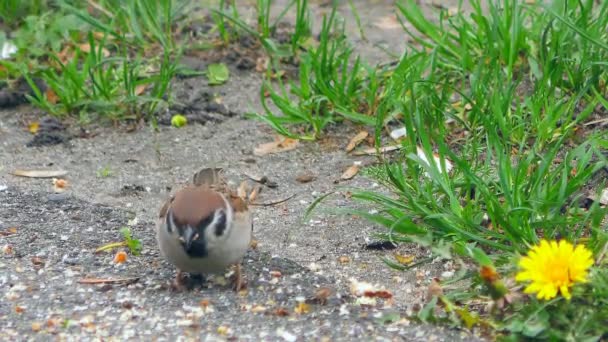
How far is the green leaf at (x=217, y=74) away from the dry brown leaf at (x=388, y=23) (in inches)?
48.7

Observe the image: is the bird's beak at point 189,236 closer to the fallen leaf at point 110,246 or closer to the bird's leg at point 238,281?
the bird's leg at point 238,281

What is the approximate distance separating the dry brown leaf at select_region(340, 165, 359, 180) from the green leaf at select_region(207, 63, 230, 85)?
1.40 meters

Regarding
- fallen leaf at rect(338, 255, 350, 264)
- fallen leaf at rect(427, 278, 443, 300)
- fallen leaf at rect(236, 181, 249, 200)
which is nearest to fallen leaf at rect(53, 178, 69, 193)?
fallen leaf at rect(236, 181, 249, 200)

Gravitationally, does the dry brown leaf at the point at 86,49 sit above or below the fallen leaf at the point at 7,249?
Answer: above

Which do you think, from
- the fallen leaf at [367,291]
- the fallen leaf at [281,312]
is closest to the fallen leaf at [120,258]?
the fallen leaf at [281,312]

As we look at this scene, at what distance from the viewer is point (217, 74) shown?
7.12 meters

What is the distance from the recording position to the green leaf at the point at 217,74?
23.3 ft

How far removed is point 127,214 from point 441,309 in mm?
1936

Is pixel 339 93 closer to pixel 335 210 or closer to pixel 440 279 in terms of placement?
pixel 335 210

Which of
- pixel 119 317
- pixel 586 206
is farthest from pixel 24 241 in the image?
pixel 586 206

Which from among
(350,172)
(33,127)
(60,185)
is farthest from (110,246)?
(33,127)

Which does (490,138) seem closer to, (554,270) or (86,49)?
(554,270)

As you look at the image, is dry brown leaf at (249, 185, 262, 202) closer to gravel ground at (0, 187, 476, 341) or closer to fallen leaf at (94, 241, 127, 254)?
gravel ground at (0, 187, 476, 341)

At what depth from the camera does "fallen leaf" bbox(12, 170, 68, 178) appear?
6.19m
